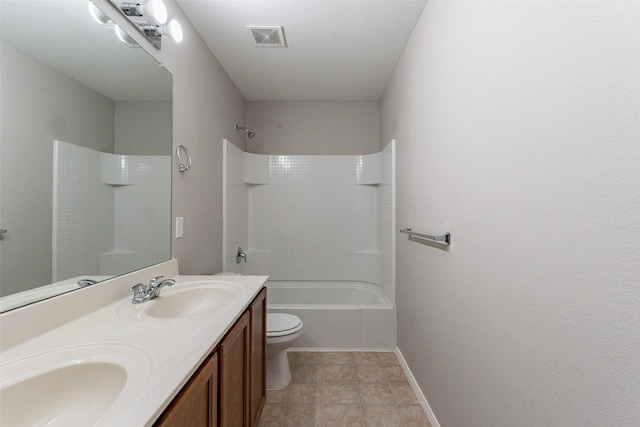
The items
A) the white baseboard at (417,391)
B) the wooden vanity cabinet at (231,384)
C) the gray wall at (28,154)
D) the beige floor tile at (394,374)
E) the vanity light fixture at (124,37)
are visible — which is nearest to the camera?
the wooden vanity cabinet at (231,384)

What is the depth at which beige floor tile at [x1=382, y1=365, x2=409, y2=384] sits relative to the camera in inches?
79.4

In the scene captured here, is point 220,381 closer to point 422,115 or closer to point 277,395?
point 277,395

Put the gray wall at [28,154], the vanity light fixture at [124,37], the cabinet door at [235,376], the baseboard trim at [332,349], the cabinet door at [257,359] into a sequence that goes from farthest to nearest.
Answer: the baseboard trim at [332,349] → the cabinet door at [257,359] → the vanity light fixture at [124,37] → the cabinet door at [235,376] → the gray wall at [28,154]

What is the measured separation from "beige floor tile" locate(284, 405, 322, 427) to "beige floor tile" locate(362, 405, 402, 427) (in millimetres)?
274

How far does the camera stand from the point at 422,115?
173 cm

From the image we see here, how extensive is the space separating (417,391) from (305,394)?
73 centimetres

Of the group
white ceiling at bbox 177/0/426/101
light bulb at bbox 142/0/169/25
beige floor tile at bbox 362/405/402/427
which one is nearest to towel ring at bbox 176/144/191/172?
light bulb at bbox 142/0/169/25

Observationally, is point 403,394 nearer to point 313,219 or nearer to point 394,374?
point 394,374

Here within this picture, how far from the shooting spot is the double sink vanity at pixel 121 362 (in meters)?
0.60

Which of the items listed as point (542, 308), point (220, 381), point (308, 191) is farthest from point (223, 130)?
point (542, 308)

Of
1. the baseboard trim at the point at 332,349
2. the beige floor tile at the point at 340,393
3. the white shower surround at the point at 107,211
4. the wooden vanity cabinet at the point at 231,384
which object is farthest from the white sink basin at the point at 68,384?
the baseboard trim at the point at 332,349

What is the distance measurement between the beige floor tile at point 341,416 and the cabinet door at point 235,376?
0.59 meters

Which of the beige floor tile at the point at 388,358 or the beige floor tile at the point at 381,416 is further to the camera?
the beige floor tile at the point at 388,358

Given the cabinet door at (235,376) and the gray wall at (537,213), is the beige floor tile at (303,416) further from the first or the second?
the gray wall at (537,213)
